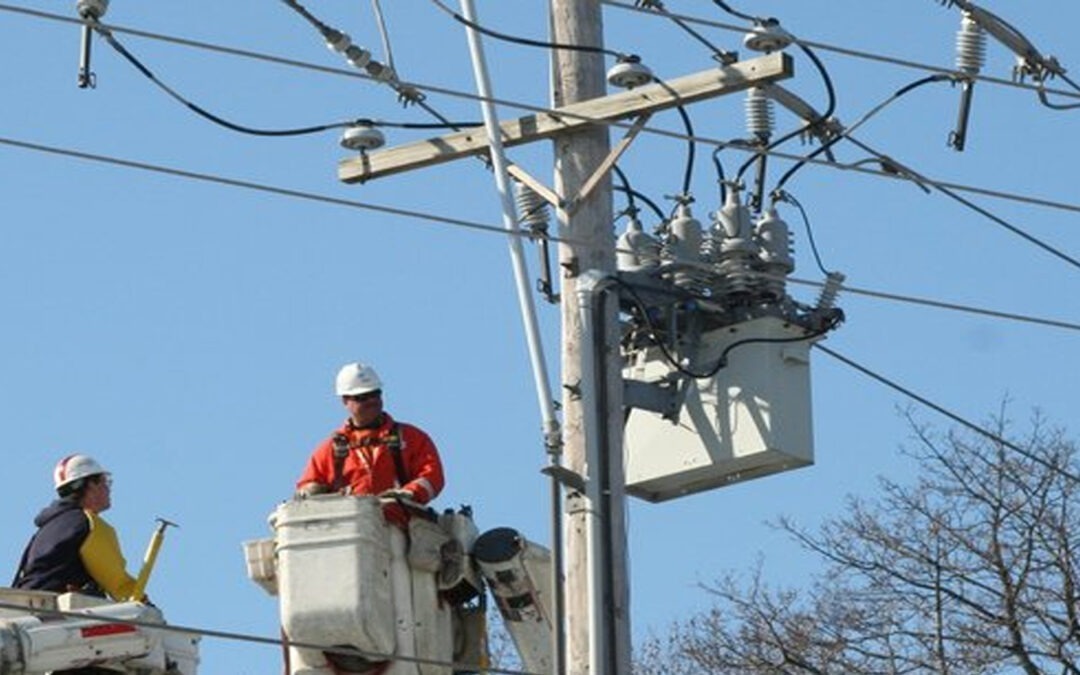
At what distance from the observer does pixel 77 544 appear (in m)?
19.2

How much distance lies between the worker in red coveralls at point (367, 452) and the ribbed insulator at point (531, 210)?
103cm

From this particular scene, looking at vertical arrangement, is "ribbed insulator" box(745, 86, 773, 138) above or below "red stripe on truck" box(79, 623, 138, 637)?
above

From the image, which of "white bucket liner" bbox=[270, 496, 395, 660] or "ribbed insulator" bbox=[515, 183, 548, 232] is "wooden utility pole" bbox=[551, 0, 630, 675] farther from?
"white bucket liner" bbox=[270, 496, 395, 660]

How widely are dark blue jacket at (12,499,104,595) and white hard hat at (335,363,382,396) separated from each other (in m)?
1.36

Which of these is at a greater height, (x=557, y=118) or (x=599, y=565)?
(x=557, y=118)

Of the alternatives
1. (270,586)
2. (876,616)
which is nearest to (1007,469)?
(876,616)

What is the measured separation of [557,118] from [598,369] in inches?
46.4

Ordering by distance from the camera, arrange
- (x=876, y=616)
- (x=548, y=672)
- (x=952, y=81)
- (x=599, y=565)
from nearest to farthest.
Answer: (x=599, y=565) → (x=548, y=672) → (x=952, y=81) → (x=876, y=616)

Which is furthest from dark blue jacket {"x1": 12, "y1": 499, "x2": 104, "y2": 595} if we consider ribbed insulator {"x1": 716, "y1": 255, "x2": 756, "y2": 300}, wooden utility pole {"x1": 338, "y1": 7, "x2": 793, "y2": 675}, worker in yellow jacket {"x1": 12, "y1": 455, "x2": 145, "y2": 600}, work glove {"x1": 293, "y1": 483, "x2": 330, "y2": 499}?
ribbed insulator {"x1": 716, "y1": 255, "x2": 756, "y2": 300}

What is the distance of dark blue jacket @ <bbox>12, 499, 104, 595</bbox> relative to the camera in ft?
63.0

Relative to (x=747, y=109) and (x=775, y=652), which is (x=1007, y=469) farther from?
(x=747, y=109)

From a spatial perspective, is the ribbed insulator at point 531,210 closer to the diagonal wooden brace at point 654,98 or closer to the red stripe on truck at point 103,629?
the diagonal wooden brace at point 654,98

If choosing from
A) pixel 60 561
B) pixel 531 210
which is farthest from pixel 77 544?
pixel 531 210

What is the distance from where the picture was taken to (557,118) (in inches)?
723
